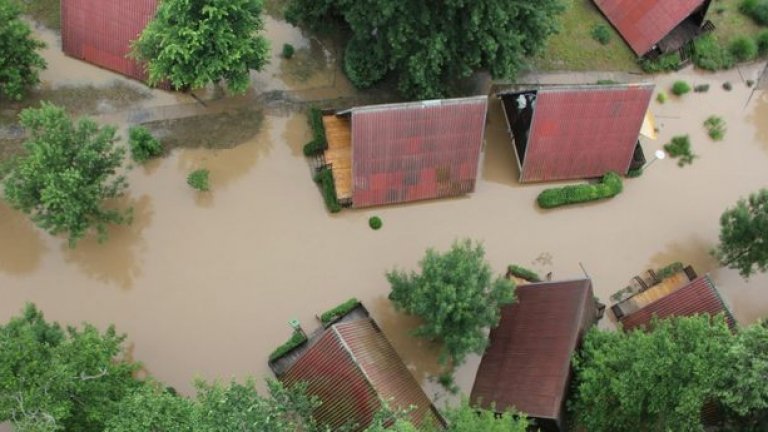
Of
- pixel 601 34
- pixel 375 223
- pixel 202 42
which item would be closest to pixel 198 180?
pixel 202 42

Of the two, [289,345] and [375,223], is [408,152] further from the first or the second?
[289,345]

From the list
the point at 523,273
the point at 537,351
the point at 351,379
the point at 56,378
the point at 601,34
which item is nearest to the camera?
the point at 56,378

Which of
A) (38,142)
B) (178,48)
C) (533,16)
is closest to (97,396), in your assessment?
(38,142)

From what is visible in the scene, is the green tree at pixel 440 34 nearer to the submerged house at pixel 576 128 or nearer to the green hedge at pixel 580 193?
the submerged house at pixel 576 128

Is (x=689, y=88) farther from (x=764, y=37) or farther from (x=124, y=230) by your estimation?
(x=124, y=230)

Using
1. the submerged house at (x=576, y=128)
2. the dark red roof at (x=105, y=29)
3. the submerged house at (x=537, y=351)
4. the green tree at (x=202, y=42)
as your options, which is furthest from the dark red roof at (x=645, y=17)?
the dark red roof at (x=105, y=29)

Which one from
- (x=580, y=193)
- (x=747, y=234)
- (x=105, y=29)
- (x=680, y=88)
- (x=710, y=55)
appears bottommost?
(x=747, y=234)
